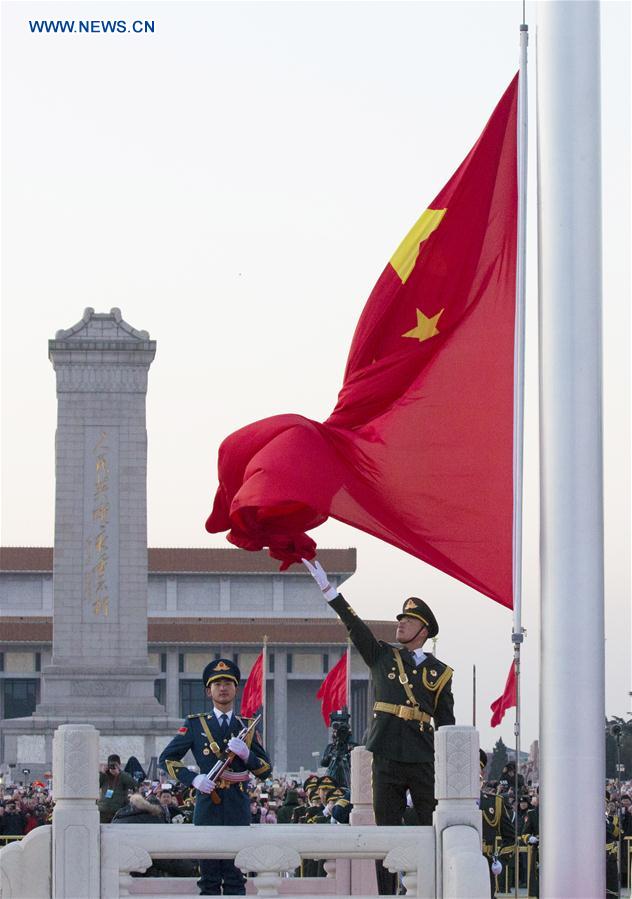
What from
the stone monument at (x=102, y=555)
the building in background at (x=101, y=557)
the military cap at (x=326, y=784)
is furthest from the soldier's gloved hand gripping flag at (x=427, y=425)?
the stone monument at (x=102, y=555)

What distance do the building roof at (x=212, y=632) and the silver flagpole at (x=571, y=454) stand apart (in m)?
60.2

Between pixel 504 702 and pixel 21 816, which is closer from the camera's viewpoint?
pixel 504 702

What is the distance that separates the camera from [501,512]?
712 centimetres

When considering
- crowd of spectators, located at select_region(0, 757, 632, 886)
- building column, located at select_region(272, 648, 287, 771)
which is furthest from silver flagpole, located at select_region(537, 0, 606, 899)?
building column, located at select_region(272, 648, 287, 771)

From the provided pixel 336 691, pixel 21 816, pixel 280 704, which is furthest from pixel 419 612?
pixel 280 704

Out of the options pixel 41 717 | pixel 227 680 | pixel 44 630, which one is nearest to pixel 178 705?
pixel 44 630

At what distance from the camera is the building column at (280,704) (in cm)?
6662

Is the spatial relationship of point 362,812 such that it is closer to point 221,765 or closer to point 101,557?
point 221,765

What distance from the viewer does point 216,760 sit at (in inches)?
315

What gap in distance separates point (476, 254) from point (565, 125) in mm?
1637

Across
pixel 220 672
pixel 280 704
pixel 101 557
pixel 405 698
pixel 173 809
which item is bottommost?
pixel 173 809

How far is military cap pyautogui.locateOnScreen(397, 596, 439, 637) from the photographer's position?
7941 millimetres

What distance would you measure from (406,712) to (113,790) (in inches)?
292

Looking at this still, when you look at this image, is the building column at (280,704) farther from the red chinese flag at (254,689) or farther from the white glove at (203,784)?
the white glove at (203,784)
